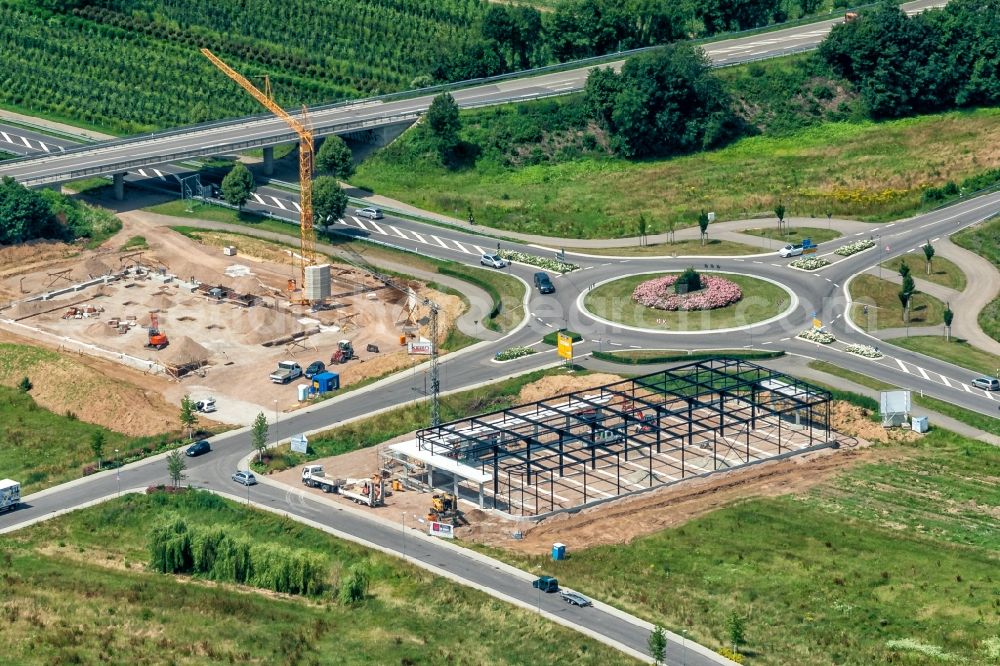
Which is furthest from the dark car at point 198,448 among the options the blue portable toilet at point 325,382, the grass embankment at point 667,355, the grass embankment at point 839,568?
the grass embankment at point 667,355

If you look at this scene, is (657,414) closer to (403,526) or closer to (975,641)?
(403,526)

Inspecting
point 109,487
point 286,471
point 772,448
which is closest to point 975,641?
point 772,448

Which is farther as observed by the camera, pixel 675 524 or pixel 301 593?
pixel 675 524

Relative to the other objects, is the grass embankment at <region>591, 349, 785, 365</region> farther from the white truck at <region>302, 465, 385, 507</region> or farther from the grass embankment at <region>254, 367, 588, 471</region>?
the white truck at <region>302, 465, 385, 507</region>

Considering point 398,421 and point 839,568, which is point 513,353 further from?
point 839,568

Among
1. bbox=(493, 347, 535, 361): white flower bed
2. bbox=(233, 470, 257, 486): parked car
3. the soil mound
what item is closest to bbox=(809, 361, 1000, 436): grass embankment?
bbox=(493, 347, 535, 361): white flower bed

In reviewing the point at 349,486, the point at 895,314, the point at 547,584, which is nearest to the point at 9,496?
the point at 349,486

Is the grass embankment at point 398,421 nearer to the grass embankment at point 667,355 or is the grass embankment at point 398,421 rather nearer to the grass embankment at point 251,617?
the grass embankment at point 667,355
